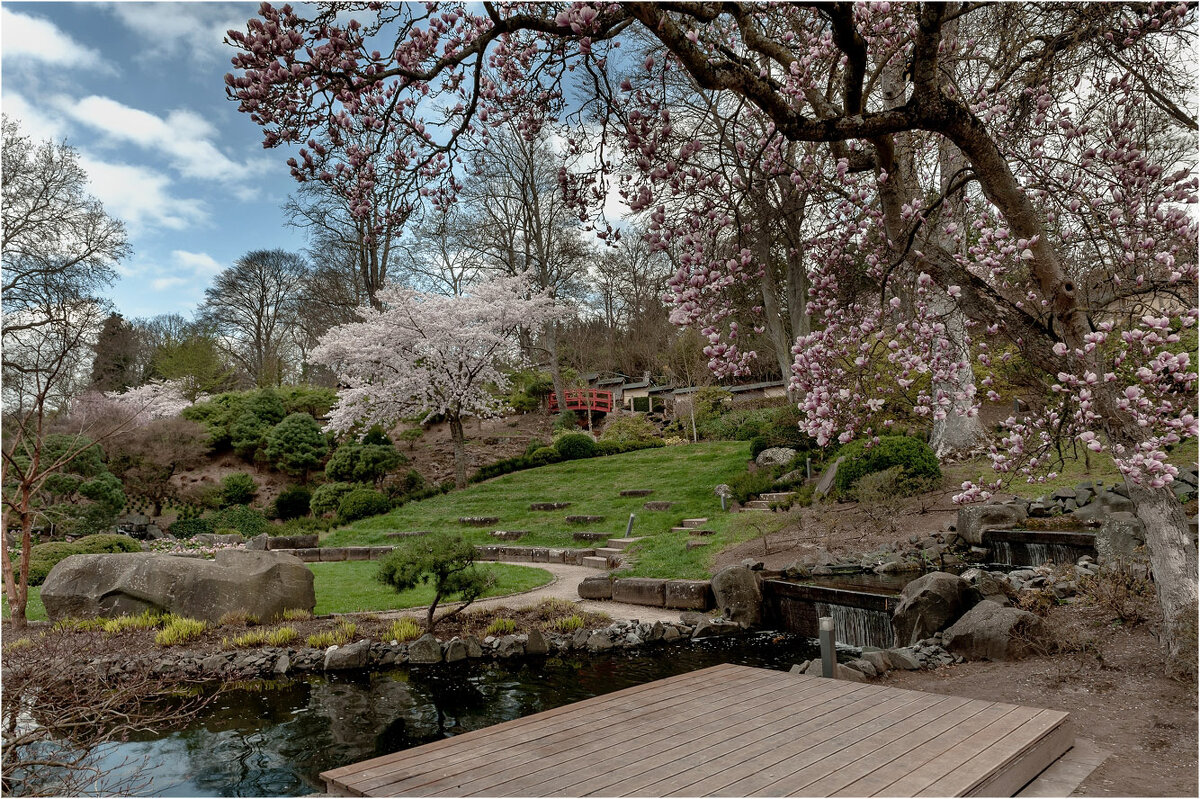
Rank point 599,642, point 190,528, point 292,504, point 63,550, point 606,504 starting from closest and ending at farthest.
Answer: point 599,642, point 63,550, point 606,504, point 190,528, point 292,504

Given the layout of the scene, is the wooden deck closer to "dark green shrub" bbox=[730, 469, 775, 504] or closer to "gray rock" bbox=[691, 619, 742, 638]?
"gray rock" bbox=[691, 619, 742, 638]

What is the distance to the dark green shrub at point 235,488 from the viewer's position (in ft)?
65.3

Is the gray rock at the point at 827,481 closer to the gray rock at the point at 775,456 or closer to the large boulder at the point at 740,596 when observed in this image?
the gray rock at the point at 775,456

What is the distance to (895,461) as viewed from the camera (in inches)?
454

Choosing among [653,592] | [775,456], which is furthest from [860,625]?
[775,456]

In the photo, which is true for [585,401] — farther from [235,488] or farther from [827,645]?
[827,645]

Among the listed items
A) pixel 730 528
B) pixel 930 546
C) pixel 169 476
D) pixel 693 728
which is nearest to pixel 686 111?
pixel 730 528

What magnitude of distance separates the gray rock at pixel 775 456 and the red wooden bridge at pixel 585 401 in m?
11.2

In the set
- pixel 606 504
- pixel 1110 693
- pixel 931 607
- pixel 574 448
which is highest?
pixel 574 448

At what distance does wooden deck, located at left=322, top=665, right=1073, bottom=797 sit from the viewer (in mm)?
2826

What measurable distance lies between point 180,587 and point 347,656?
3064 mm

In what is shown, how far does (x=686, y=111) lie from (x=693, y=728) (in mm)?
15374

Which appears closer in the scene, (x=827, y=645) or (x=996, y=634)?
(x=827, y=645)

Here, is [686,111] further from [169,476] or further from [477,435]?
[169,476]
